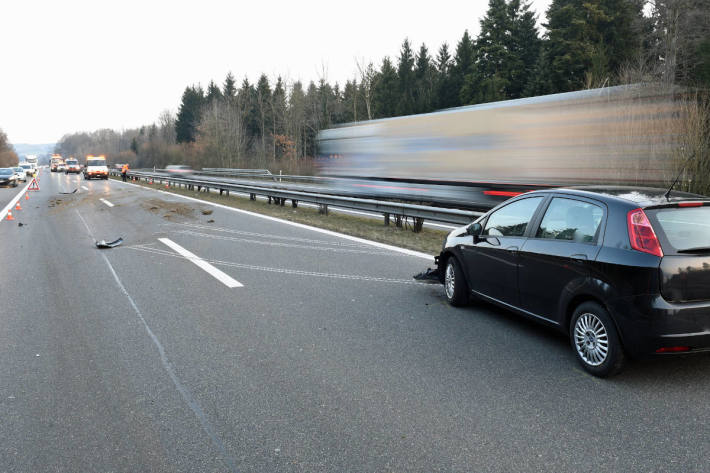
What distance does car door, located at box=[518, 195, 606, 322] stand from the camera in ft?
14.6

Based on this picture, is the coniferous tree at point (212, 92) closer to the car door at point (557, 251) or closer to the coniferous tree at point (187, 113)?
the coniferous tree at point (187, 113)

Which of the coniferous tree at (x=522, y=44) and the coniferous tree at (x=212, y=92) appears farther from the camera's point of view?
the coniferous tree at (x=212, y=92)

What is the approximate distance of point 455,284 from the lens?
20.8 feet

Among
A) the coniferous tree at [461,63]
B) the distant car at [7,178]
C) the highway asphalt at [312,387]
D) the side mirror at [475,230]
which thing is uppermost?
the coniferous tree at [461,63]

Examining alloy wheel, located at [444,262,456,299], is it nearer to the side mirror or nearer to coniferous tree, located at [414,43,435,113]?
the side mirror

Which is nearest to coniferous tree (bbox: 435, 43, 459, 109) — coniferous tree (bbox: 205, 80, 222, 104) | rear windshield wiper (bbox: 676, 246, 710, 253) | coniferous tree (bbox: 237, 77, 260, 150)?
coniferous tree (bbox: 237, 77, 260, 150)

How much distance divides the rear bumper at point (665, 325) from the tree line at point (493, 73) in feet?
44.8

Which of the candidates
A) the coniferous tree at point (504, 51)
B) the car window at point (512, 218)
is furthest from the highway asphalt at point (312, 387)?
the coniferous tree at point (504, 51)

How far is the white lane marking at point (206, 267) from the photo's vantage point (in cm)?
783

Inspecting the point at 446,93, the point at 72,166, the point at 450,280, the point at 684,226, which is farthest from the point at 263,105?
the point at 684,226

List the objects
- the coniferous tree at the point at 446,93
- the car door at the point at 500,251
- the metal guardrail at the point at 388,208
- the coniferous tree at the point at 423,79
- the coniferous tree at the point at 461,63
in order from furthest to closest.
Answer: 1. the coniferous tree at the point at 423,79
2. the coniferous tree at the point at 446,93
3. the coniferous tree at the point at 461,63
4. the metal guardrail at the point at 388,208
5. the car door at the point at 500,251

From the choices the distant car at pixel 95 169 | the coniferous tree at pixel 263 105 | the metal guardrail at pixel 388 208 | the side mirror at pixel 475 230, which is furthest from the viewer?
the coniferous tree at pixel 263 105

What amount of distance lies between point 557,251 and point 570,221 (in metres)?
0.31

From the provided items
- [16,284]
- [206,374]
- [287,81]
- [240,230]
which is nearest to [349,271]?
[206,374]
